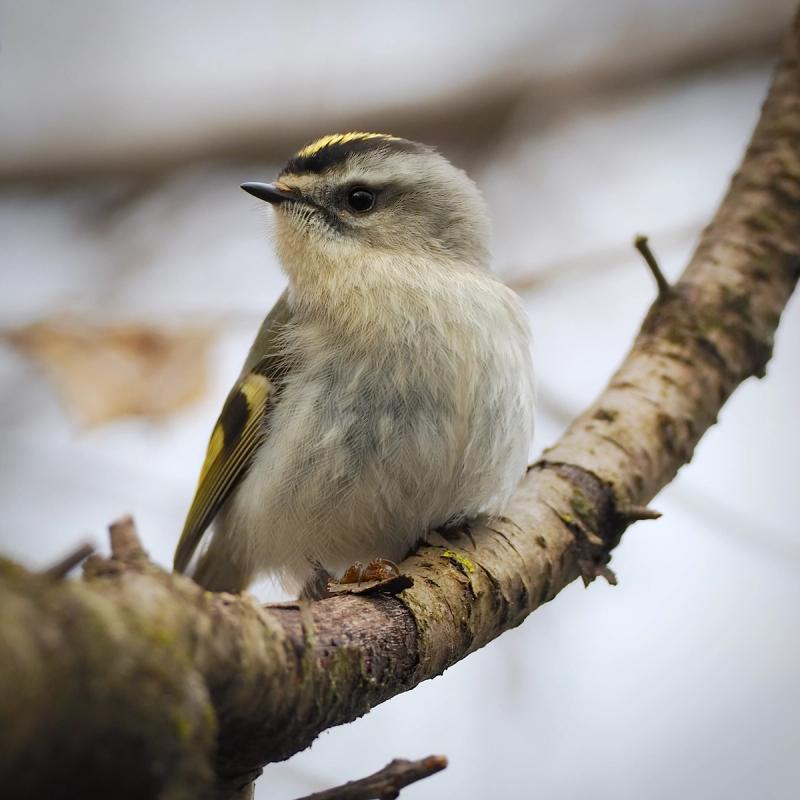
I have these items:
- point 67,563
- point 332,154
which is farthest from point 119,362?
point 67,563

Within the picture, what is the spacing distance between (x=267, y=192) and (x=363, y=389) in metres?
0.58

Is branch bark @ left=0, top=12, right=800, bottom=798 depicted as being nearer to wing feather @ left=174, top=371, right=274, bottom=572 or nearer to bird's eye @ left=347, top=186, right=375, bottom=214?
wing feather @ left=174, top=371, right=274, bottom=572

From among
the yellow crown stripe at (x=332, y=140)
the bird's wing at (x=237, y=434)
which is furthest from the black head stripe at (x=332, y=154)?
the bird's wing at (x=237, y=434)

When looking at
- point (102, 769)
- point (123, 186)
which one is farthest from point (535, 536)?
point (123, 186)

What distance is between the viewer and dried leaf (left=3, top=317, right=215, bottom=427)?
2.92 meters

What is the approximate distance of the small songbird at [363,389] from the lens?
1.77m

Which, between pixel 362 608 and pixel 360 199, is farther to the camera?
pixel 360 199

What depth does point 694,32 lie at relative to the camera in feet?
11.2

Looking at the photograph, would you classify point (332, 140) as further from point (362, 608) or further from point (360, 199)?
point (362, 608)

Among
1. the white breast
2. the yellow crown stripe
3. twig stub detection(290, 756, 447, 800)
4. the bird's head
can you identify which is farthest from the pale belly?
twig stub detection(290, 756, 447, 800)

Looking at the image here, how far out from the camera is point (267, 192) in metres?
2.09

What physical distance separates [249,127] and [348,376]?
174cm

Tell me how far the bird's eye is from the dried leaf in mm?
1114

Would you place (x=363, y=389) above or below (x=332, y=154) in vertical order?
below
